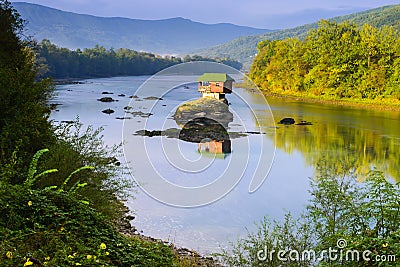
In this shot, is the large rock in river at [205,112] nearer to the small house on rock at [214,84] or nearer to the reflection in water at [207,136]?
the reflection in water at [207,136]

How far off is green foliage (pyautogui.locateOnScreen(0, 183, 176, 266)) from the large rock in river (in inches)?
664

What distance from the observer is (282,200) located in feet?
41.3

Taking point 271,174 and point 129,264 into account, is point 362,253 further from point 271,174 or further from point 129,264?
point 271,174

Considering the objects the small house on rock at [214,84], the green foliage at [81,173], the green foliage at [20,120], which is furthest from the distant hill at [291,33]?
the green foliage at [20,120]

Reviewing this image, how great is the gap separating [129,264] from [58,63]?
208ft

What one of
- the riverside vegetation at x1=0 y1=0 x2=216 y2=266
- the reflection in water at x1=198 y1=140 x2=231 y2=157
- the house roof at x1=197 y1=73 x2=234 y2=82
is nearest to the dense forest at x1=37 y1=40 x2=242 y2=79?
the house roof at x1=197 y1=73 x2=234 y2=82

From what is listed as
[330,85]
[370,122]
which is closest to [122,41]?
[330,85]

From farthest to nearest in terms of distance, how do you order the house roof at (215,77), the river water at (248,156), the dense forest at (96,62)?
1. the dense forest at (96,62)
2. the house roof at (215,77)
3. the river water at (248,156)

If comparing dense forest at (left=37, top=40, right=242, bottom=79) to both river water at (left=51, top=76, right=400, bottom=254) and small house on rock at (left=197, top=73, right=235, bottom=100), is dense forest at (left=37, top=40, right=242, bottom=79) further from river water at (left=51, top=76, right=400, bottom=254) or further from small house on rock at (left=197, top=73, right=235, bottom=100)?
small house on rock at (left=197, top=73, right=235, bottom=100)

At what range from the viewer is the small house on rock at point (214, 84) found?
2164 cm

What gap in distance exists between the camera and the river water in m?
11.2

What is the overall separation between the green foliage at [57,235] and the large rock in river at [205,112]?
16864mm

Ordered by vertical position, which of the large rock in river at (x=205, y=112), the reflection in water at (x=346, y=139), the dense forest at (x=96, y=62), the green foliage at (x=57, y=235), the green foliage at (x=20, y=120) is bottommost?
the reflection in water at (x=346, y=139)

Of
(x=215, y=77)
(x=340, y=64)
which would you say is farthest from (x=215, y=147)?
(x=340, y=64)
